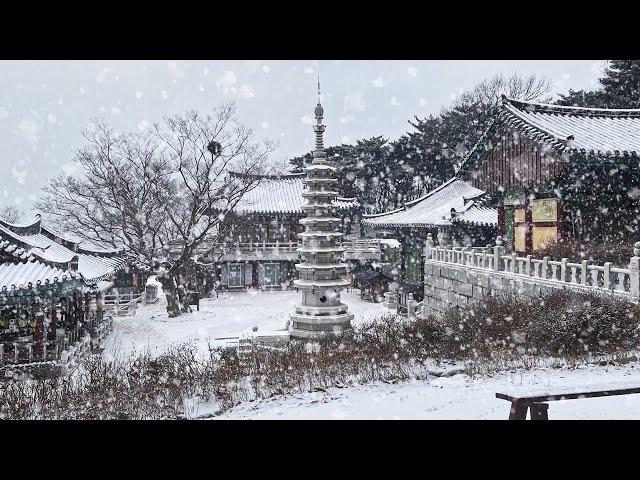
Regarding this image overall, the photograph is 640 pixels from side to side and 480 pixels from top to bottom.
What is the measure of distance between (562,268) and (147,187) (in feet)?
78.0

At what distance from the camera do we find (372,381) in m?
9.71

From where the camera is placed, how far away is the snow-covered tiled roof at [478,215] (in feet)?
72.5

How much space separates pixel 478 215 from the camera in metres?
23.0

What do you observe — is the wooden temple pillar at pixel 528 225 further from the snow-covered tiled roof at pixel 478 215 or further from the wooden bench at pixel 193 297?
the wooden bench at pixel 193 297

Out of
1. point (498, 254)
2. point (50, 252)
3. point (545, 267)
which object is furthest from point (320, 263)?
point (50, 252)

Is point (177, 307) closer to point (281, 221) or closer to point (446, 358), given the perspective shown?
point (281, 221)

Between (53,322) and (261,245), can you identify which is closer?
(53,322)

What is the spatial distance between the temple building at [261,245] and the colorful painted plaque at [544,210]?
832 inches

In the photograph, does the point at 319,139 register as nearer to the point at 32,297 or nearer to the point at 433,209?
the point at 32,297

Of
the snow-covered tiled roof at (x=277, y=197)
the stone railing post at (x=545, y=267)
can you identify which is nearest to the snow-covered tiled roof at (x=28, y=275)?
the stone railing post at (x=545, y=267)

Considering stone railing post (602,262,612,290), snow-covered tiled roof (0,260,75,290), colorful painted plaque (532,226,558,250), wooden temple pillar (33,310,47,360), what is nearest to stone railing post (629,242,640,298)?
stone railing post (602,262,612,290)
